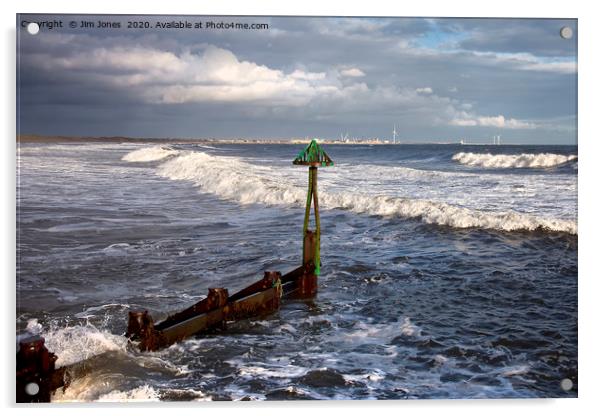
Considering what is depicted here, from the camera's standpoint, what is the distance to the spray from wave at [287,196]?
6934 mm

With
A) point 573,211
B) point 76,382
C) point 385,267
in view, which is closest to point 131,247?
point 76,382

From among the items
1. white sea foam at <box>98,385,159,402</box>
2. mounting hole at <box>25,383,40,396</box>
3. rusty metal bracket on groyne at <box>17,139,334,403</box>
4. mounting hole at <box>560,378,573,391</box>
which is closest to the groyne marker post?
rusty metal bracket on groyne at <box>17,139,334,403</box>

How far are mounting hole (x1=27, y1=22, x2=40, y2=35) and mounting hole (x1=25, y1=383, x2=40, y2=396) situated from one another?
268 centimetres

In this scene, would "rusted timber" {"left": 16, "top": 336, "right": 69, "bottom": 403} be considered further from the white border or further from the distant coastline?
the distant coastline

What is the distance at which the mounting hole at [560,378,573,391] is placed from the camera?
4.89 meters

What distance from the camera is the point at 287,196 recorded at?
793 cm

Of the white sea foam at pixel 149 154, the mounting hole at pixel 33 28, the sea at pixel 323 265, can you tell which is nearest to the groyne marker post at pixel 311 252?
the sea at pixel 323 265

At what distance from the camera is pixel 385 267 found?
630cm

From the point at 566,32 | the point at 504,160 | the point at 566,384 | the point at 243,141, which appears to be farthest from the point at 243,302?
the point at 566,32

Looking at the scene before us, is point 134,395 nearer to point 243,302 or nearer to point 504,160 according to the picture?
point 243,302

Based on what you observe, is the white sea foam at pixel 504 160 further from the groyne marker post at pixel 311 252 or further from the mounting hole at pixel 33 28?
the mounting hole at pixel 33 28

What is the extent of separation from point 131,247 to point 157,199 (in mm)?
935

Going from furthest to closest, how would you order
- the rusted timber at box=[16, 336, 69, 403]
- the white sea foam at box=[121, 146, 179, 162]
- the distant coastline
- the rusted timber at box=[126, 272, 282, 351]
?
1. the white sea foam at box=[121, 146, 179, 162]
2. the distant coastline
3. the rusted timber at box=[126, 272, 282, 351]
4. the rusted timber at box=[16, 336, 69, 403]

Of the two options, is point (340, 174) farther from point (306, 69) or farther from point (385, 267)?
point (306, 69)
